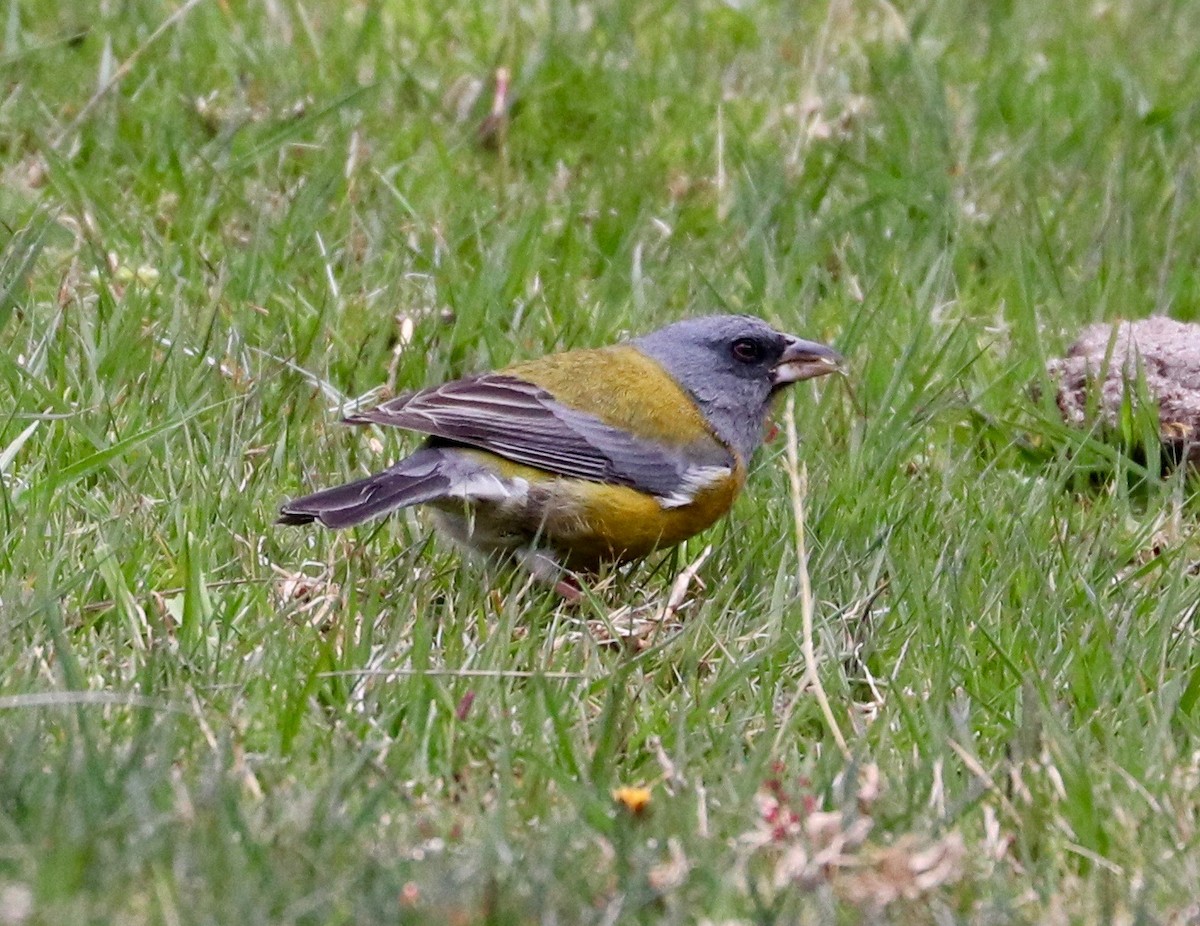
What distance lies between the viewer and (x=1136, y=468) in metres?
5.52

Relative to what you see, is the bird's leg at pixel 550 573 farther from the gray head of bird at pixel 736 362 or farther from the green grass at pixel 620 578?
the gray head of bird at pixel 736 362

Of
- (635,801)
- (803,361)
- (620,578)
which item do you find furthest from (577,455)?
(635,801)

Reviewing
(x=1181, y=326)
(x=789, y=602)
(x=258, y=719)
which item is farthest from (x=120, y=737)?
(x=1181, y=326)

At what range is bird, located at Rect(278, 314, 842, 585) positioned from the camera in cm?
497

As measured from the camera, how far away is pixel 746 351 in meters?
5.60

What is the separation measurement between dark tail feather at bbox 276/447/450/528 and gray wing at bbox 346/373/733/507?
119 mm

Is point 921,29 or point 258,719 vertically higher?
point 921,29

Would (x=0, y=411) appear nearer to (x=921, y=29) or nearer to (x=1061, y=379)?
(x=1061, y=379)

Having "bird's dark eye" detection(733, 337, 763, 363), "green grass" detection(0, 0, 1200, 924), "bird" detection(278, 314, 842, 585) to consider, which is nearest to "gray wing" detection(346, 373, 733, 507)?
"bird" detection(278, 314, 842, 585)

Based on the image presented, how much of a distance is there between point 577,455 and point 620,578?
34 centimetres

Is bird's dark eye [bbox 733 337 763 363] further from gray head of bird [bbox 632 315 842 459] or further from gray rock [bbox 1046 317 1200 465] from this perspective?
gray rock [bbox 1046 317 1200 465]

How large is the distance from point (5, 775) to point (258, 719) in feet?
2.00

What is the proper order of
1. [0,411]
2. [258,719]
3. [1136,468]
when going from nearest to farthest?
1. [258,719]
2. [0,411]
3. [1136,468]

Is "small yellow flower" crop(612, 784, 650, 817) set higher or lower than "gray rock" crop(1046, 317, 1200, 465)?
higher
